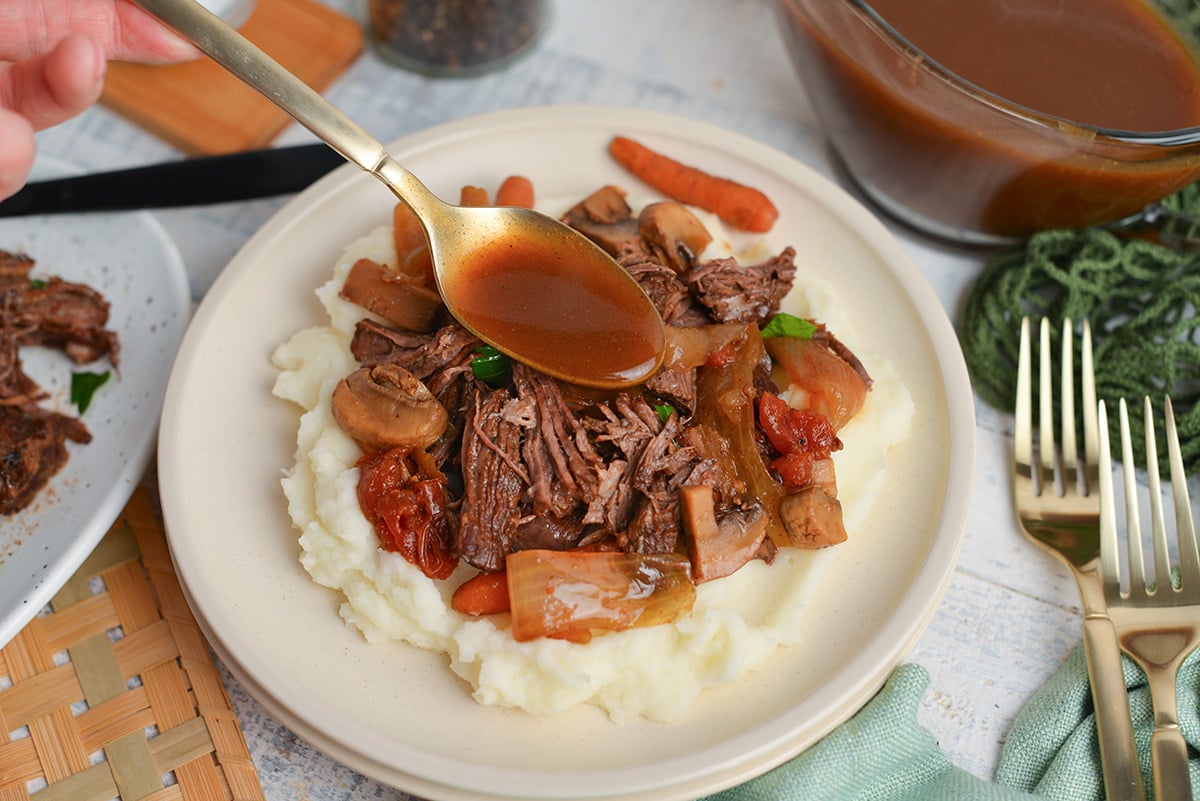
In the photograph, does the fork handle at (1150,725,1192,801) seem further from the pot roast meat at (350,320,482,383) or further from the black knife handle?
the black knife handle

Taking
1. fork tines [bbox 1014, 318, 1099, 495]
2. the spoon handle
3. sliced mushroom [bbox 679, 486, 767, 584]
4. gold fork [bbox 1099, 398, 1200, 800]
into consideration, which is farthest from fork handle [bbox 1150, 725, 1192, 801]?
the spoon handle

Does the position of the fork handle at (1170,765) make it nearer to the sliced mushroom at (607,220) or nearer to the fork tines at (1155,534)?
the fork tines at (1155,534)

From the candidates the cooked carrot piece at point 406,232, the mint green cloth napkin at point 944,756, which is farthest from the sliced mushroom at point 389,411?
the mint green cloth napkin at point 944,756

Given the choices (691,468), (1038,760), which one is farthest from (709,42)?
(1038,760)

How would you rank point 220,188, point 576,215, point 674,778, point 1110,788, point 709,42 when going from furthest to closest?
point 709,42, point 220,188, point 576,215, point 1110,788, point 674,778

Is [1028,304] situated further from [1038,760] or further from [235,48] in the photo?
[235,48]

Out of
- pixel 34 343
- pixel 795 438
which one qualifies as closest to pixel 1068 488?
pixel 795 438
